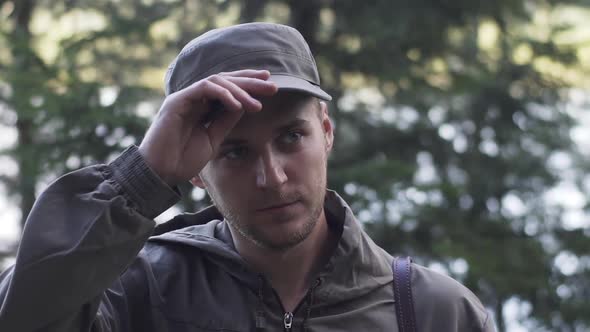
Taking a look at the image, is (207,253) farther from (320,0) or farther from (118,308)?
(320,0)

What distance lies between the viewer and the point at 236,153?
8.68 feet

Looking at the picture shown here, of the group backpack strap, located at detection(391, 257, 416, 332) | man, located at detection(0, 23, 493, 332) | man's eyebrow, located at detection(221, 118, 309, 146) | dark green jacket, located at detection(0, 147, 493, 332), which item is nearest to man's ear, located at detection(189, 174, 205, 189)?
man, located at detection(0, 23, 493, 332)

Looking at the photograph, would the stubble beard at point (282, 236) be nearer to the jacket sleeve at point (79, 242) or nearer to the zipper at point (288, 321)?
the zipper at point (288, 321)

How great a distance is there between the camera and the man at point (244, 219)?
2244 millimetres

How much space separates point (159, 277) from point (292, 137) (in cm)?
62

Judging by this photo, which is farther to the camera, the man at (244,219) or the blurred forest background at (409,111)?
Result: the blurred forest background at (409,111)

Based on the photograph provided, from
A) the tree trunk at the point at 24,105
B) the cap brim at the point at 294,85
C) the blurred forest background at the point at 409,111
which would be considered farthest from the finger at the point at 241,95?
the tree trunk at the point at 24,105

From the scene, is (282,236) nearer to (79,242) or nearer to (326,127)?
(326,127)

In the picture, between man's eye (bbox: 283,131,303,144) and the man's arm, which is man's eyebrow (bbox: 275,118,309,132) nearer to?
man's eye (bbox: 283,131,303,144)

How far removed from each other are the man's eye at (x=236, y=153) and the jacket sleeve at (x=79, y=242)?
428 millimetres

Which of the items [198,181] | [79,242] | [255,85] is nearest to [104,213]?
[79,242]

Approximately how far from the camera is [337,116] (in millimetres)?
8727

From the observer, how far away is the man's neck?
272 cm

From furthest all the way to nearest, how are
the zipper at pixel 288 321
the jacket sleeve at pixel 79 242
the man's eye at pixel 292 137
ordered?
1. the man's eye at pixel 292 137
2. the zipper at pixel 288 321
3. the jacket sleeve at pixel 79 242
